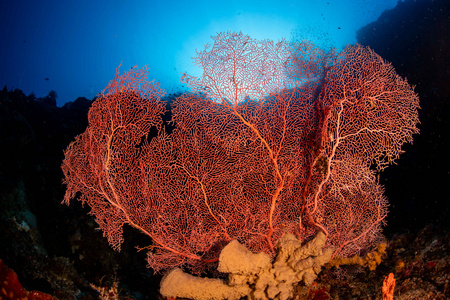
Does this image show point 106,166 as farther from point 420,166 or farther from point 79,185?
point 420,166

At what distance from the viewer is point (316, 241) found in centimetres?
274

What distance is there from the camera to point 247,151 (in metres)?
3.87

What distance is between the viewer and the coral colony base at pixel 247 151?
3428 millimetres

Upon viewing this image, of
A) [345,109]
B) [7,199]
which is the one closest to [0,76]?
[7,199]

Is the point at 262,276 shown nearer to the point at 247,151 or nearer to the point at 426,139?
the point at 247,151

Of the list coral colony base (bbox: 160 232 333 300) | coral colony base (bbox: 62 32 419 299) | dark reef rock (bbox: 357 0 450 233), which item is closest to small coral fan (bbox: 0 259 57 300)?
coral colony base (bbox: 62 32 419 299)

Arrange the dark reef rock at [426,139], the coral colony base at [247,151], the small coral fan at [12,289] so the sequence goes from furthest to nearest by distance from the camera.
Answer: the dark reef rock at [426,139] → the coral colony base at [247,151] → the small coral fan at [12,289]

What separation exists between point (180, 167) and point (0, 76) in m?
101

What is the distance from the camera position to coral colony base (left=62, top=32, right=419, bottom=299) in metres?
3.43

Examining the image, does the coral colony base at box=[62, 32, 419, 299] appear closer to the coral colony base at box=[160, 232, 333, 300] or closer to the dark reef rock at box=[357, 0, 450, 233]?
the coral colony base at box=[160, 232, 333, 300]

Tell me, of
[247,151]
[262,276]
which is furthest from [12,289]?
[247,151]

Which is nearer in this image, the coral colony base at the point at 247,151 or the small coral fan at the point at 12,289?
the small coral fan at the point at 12,289

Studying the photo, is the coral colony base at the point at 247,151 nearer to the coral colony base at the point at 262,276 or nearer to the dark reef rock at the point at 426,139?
the coral colony base at the point at 262,276

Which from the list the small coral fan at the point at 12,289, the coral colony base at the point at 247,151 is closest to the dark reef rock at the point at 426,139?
the coral colony base at the point at 247,151
